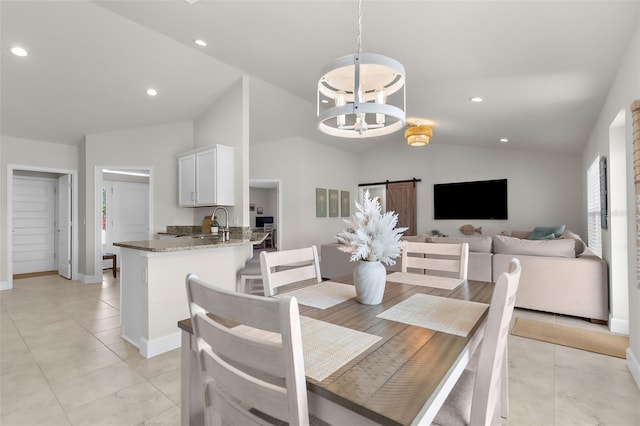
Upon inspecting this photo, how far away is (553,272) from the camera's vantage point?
3.36 meters

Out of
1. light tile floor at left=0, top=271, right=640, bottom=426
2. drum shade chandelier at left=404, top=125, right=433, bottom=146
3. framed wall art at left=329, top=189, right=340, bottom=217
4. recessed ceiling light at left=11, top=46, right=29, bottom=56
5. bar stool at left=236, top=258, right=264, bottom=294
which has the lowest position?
light tile floor at left=0, top=271, right=640, bottom=426

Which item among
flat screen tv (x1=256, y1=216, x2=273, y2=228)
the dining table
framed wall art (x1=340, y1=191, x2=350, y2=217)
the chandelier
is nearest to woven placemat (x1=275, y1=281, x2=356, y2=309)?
the dining table

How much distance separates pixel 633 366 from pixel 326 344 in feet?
8.22

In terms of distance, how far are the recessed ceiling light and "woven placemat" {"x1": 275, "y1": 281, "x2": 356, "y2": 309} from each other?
3870 millimetres

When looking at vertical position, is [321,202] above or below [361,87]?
below

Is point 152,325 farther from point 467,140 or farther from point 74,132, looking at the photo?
point 467,140

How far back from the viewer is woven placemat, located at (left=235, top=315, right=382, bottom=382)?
834 millimetres

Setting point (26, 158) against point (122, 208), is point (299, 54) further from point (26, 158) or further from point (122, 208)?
point (122, 208)

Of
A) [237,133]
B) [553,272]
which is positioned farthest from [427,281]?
[237,133]

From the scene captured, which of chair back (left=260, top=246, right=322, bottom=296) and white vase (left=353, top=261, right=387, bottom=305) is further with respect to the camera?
chair back (left=260, top=246, right=322, bottom=296)

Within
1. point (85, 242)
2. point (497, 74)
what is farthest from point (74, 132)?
point (497, 74)

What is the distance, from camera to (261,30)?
297 cm

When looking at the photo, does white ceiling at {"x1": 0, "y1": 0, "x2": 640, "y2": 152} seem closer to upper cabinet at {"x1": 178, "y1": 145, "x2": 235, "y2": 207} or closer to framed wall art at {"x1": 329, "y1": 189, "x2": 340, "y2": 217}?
upper cabinet at {"x1": 178, "y1": 145, "x2": 235, "y2": 207}

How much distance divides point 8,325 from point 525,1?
5.35 metres
